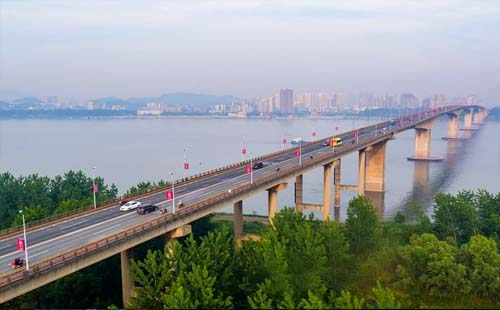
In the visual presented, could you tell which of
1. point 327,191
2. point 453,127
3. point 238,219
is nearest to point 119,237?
Answer: point 238,219

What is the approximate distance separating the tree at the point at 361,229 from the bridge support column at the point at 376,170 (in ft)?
169

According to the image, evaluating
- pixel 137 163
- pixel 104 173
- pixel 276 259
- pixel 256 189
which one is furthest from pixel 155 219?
pixel 137 163

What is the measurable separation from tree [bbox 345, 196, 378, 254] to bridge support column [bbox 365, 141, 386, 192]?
51.5m

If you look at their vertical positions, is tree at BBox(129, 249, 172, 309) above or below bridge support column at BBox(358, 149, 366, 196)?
above

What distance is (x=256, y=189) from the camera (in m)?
45.2

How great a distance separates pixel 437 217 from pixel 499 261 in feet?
57.2

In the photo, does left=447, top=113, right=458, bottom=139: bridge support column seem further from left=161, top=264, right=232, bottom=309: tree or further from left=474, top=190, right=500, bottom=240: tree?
left=161, top=264, right=232, bottom=309: tree

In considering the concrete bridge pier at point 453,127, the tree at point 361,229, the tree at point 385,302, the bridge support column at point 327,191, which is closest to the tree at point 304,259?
the tree at point 361,229

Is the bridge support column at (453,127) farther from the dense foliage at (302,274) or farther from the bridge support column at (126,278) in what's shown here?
the bridge support column at (126,278)

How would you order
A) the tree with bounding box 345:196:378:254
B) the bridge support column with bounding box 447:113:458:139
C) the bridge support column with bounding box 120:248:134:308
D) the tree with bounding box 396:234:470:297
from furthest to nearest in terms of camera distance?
Result: 1. the bridge support column with bounding box 447:113:458:139
2. the tree with bounding box 345:196:378:254
3. the bridge support column with bounding box 120:248:134:308
4. the tree with bounding box 396:234:470:297

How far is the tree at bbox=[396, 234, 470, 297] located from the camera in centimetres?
2134

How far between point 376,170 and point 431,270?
64205 mm

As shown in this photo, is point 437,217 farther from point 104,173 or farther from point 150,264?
point 104,173

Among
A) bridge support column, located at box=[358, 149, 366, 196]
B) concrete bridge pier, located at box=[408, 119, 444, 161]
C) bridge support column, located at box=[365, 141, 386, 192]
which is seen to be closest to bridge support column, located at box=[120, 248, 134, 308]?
bridge support column, located at box=[358, 149, 366, 196]
